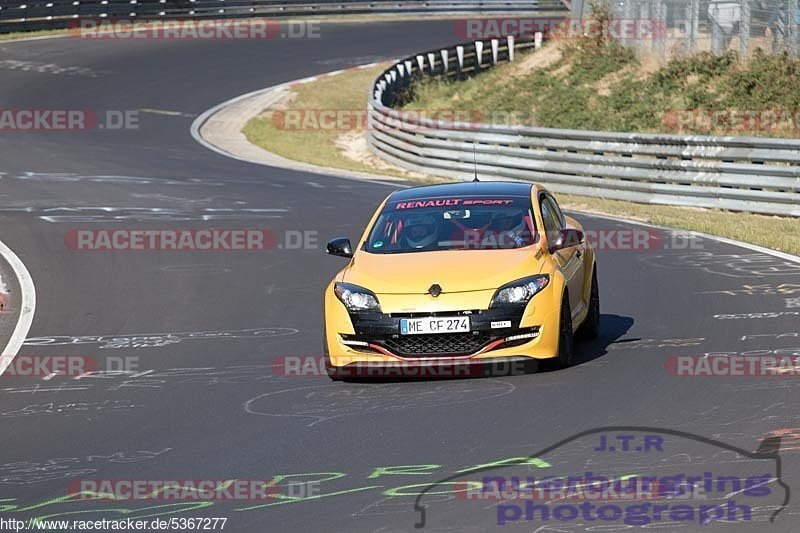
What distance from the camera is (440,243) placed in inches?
448

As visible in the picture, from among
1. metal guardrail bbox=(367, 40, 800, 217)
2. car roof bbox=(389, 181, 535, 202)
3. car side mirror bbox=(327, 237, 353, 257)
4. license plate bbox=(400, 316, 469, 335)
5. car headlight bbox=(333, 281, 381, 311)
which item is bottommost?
metal guardrail bbox=(367, 40, 800, 217)

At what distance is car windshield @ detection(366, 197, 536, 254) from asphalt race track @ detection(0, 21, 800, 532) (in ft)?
3.88

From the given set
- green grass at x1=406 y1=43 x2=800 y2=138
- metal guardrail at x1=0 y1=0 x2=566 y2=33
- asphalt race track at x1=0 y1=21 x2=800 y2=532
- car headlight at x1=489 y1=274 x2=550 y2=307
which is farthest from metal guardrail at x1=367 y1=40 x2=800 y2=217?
metal guardrail at x1=0 y1=0 x2=566 y2=33

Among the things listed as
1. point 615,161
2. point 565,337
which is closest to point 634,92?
point 615,161

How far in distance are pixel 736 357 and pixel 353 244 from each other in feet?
29.5

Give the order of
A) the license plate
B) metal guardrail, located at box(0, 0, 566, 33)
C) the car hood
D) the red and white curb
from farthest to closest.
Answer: metal guardrail, located at box(0, 0, 566, 33)
the red and white curb
the car hood
the license plate

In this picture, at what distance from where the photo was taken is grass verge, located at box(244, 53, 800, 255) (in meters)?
19.1

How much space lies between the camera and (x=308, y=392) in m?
10.3

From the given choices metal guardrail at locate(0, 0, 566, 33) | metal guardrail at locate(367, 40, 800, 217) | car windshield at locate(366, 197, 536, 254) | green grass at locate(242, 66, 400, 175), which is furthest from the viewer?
metal guardrail at locate(0, 0, 566, 33)

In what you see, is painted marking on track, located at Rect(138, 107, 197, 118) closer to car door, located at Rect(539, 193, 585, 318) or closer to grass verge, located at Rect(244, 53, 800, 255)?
grass verge, located at Rect(244, 53, 800, 255)

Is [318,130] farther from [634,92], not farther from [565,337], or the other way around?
[565,337]

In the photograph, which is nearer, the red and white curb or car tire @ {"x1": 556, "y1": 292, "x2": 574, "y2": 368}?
car tire @ {"x1": 556, "y1": 292, "x2": 574, "y2": 368}

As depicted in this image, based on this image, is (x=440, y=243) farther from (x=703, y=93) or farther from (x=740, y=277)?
(x=703, y=93)

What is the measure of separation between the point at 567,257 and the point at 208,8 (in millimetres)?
49767
